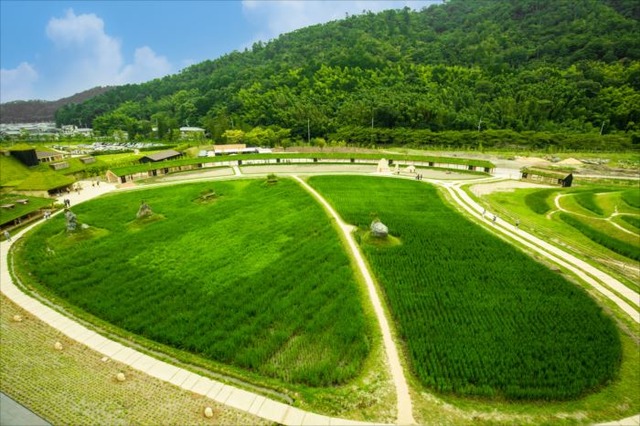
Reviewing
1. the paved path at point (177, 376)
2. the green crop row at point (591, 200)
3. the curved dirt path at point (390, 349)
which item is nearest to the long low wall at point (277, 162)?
the green crop row at point (591, 200)

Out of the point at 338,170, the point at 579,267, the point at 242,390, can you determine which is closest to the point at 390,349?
the point at 242,390

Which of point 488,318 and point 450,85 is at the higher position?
point 450,85

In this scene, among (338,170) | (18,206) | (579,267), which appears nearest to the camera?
(579,267)

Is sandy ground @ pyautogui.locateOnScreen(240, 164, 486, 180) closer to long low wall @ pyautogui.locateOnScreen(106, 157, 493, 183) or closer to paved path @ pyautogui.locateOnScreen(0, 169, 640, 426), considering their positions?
long low wall @ pyautogui.locateOnScreen(106, 157, 493, 183)

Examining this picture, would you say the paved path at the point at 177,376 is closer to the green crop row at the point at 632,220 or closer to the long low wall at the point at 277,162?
the green crop row at the point at 632,220

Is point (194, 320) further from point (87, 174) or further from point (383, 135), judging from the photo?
point (383, 135)

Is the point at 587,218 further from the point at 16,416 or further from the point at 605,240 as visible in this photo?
the point at 16,416
